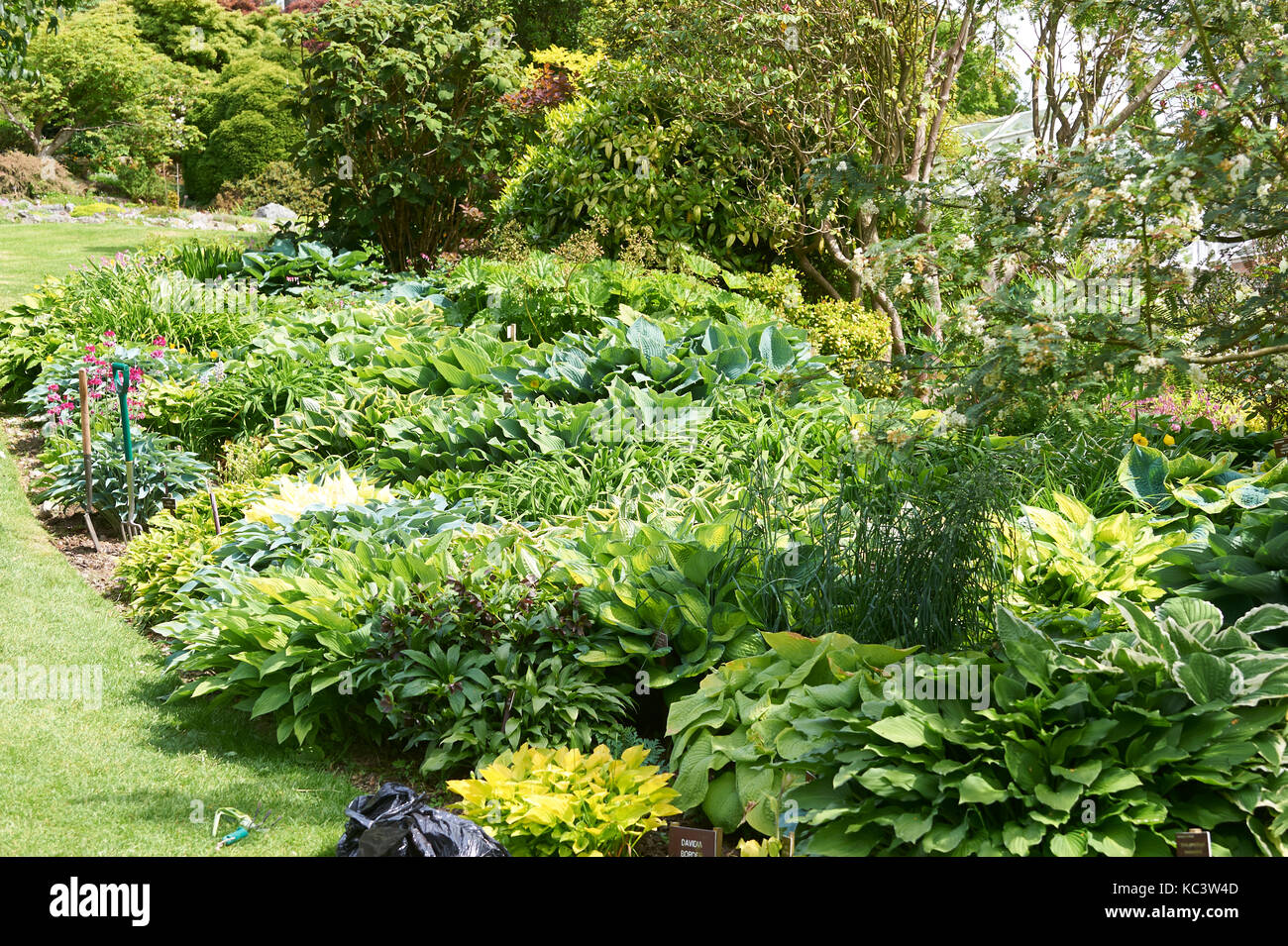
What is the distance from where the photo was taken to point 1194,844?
2656 millimetres

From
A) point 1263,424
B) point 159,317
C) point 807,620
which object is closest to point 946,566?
point 807,620

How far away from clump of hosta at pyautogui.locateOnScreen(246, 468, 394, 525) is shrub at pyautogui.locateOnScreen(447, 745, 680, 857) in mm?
2137

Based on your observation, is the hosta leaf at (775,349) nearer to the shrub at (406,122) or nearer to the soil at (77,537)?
the soil at (77,537)

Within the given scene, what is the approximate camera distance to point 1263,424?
565 cm

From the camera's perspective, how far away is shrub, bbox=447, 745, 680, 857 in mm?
3047

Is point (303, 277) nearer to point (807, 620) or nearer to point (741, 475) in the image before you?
point (741, 475)

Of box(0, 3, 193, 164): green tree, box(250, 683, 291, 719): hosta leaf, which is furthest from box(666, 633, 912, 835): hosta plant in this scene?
box(0, 3, 193, 164): green tree

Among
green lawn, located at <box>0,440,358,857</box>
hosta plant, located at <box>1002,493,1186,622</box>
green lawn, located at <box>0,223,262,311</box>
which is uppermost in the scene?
green lawn, located at <box>0,223,262,311</box>

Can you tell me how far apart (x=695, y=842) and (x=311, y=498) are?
9.75 feet

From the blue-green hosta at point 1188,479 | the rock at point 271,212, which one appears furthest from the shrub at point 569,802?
the rock at point 271,212

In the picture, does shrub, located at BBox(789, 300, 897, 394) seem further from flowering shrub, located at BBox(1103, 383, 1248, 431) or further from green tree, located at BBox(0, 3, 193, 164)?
green tree, located at BBox(0, 3, 193, 164)

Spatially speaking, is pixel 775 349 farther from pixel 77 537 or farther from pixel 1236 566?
pixel 77 537

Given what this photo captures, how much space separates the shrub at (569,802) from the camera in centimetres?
305

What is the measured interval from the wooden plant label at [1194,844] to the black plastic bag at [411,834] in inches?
68.7
